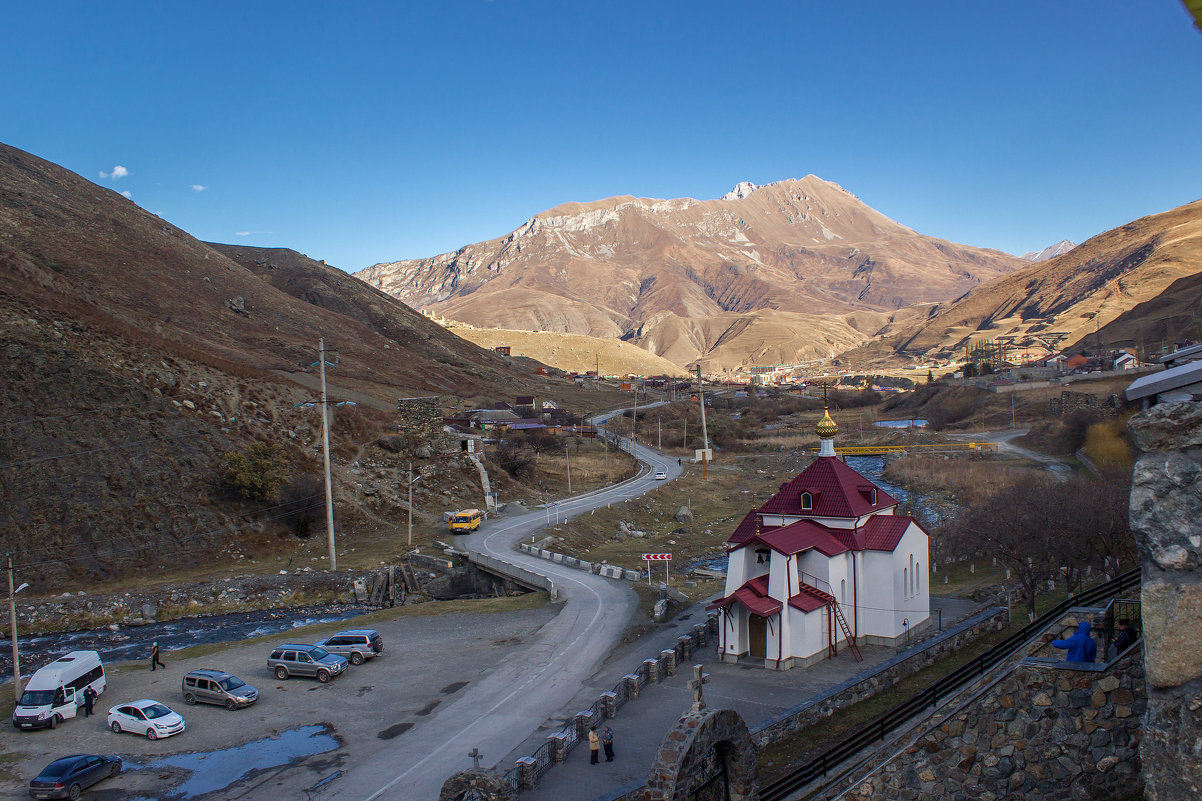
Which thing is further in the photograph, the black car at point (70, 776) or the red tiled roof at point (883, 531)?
the red tiled roof at point (883, 531)

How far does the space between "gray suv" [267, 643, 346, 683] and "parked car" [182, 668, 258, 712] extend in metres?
1.87

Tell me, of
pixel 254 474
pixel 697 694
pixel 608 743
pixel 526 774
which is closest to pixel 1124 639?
pixel 697 694

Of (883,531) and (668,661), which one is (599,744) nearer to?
(668,661)

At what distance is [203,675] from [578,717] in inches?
481

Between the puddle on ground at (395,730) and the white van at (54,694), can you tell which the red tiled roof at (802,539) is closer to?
the puddle on ground at (395,730)

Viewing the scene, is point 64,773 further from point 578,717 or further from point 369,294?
point 369,294

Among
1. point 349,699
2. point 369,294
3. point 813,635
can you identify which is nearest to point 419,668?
point 349,699

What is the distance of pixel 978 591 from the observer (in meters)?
31.6

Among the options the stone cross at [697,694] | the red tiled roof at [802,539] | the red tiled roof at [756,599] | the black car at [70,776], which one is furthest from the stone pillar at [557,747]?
the black car at [70,776]

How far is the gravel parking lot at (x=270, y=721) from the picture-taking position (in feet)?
61.4

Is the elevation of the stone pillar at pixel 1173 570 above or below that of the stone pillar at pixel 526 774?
above

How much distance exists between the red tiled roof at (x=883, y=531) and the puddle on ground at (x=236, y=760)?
17352 mm

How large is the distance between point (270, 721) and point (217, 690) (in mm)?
2358

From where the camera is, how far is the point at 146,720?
69.9ft
